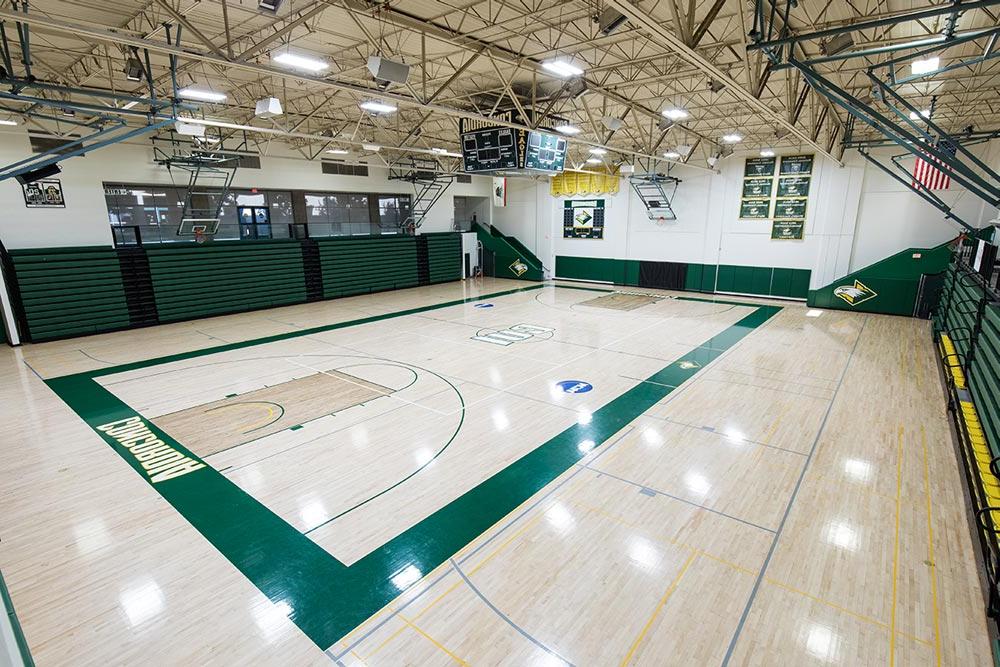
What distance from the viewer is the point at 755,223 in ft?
62.0

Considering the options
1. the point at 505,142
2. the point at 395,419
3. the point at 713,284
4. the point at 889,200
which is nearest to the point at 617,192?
the point at 713,284

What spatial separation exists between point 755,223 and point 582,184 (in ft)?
24.4

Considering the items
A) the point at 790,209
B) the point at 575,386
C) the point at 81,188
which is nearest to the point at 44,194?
the point at 81,188

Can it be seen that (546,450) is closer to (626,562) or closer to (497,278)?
(626,562)

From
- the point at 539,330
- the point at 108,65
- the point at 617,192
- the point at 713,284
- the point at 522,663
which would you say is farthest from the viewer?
Answer: the point at 617,192

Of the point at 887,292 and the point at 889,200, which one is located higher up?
the point at 889,200

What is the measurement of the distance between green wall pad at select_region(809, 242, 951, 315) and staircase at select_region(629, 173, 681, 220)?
6.84 meters

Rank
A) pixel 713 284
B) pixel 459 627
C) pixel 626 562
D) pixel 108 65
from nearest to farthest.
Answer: pixel 459 627 → pixel 626 562 → pixel 108 65 → pixel 713 284

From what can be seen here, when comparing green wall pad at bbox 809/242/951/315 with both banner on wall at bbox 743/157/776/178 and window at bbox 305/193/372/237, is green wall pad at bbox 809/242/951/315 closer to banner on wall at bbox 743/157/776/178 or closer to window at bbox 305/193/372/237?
banner on wall at bbox 743/157/776/178

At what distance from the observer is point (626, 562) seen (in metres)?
4.34

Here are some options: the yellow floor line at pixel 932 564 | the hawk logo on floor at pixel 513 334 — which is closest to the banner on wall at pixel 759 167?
the hawk logo on floor at pixel 513 334

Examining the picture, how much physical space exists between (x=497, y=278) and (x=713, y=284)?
9734 mm

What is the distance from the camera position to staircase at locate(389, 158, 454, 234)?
2050cm

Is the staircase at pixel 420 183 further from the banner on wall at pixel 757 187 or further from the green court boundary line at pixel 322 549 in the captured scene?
the green court boundary line at pixel 322 549
